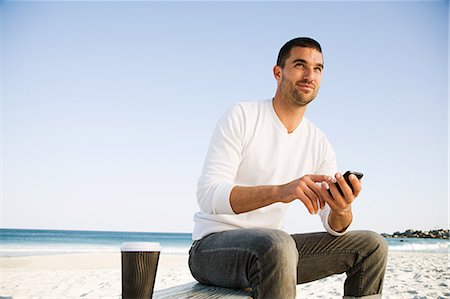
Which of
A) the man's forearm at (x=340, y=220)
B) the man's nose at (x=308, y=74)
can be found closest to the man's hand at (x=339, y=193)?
the man's forearm at (x=340, y=220)

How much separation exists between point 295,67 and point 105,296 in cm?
602

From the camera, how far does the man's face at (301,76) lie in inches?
107

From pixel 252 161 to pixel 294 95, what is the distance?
0.43 m

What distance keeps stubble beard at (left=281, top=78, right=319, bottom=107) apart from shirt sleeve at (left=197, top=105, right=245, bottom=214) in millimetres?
300

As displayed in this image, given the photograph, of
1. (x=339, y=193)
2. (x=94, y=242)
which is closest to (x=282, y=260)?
(x=339, y=193)

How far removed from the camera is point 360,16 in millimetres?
18672

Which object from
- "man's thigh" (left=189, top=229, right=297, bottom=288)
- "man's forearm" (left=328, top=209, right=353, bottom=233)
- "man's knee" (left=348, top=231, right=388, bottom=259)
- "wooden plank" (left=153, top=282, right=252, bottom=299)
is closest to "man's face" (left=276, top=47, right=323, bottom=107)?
"man's forearm" (left=328, top=209, right=353, bottom=233)

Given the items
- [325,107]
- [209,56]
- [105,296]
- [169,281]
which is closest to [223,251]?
[105,296]

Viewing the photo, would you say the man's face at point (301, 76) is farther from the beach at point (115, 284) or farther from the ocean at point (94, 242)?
the ocean at point (94, 242)

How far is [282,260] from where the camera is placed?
6.54ft

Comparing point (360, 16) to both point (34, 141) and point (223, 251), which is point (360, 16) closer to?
point (223, 251)

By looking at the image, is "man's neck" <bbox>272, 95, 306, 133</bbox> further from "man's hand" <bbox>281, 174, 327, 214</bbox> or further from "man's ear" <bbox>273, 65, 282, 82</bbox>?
"man's hand" <bbox>281, 174, 327, 214</bbox>

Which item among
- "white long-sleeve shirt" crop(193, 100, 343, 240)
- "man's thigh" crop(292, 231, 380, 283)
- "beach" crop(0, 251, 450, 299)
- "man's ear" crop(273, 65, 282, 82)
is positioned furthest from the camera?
"beach" crop(0, 251, 450, 299)

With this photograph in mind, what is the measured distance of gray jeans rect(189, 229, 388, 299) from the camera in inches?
79.0
